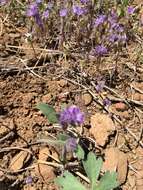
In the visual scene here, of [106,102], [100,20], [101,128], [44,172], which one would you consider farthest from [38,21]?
[44,172]

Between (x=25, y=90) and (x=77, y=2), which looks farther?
(x=77, y=2)

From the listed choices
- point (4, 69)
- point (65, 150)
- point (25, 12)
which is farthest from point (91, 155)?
point (25, 12)

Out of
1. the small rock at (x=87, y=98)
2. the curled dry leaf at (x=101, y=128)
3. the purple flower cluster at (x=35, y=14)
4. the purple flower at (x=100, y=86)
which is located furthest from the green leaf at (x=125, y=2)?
the curled dry leaf at (x=101, y=128)

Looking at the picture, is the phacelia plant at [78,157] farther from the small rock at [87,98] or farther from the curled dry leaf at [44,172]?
the small rock at [87,98]

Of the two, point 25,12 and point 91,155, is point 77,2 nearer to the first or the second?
point 25,12

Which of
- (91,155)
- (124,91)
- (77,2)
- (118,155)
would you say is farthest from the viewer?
(77,2)

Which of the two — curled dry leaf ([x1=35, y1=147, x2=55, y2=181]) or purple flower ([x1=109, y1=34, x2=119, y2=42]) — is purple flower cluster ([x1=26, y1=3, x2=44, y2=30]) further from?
curled dry leaf ([x1=35, y1=147, x2=55, y2=181])

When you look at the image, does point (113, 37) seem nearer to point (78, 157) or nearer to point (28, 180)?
point (78, 157)
